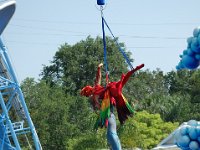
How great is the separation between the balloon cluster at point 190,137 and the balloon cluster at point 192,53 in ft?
2.79

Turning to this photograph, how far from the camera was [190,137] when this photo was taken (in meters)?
9.16

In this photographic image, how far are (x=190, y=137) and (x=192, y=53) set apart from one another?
3.93ft

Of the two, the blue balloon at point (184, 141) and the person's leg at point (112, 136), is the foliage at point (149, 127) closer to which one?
the person's leg at point (112, 136)

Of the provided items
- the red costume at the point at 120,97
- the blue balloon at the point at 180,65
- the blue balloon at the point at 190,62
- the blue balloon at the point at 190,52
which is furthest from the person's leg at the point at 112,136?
the blue balloon at the point at 190,52

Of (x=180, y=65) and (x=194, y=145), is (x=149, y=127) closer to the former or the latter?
(x=180, y=65)

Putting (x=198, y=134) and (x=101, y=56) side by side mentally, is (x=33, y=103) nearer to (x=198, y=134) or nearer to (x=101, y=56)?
(x=101, y=56)

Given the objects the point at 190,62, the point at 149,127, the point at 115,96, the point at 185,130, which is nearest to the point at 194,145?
the point at 185,130

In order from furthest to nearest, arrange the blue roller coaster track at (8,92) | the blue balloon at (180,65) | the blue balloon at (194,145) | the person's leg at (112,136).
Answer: the blue roller coaster track at (8,92)
the person's leg at (112,136)
the blue balloon at (180,65)
the blue balloon at (194,145)

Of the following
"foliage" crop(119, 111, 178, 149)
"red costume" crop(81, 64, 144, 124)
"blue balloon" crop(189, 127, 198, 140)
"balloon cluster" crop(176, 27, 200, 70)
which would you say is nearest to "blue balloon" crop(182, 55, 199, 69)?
"balloon cluster" crop(176, 27, 200, 70)

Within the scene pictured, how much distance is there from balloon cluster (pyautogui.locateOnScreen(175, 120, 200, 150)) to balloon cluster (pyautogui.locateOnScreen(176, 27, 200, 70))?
33.5 inches

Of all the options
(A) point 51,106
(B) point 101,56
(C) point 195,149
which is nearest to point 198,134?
(C) point 195,149

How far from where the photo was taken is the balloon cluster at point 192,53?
30.1ft

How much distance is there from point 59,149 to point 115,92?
28.9 meters

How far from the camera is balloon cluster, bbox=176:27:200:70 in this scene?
9.18 m
